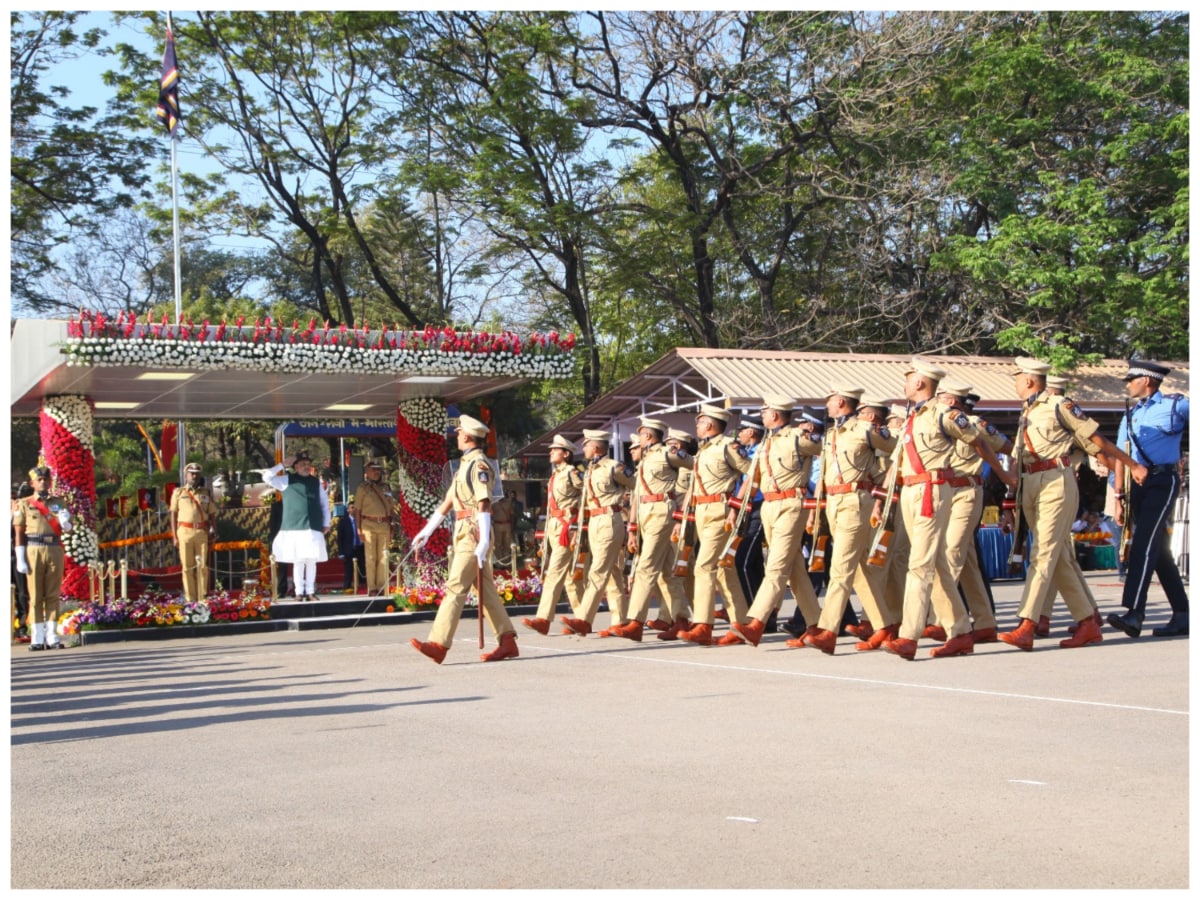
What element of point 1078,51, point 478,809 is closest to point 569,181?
point 1078,51

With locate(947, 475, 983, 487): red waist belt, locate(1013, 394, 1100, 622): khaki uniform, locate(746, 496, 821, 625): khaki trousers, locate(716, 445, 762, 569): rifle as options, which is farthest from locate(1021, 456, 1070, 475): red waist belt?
locate(716, 445, 762, 569): rifle

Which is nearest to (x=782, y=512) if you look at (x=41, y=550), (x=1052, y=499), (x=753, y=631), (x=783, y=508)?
(x=783, y=508)

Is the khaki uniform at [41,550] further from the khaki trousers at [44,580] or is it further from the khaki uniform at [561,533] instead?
the khaki uniform at [561,533]

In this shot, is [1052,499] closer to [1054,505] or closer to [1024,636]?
[1054,505]

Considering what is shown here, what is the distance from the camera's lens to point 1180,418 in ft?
34.8

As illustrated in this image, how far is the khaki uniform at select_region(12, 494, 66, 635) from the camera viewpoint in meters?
14.2

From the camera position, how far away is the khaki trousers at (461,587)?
10.8 metres

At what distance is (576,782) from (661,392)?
Answer: 17794 millimetres

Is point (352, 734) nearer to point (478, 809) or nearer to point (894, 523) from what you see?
point (478, 809)

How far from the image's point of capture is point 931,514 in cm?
1017

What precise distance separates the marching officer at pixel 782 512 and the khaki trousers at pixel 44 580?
7.14 meters

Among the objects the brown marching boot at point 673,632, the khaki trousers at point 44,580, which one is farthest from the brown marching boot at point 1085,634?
the khaki trousers at point 44,580

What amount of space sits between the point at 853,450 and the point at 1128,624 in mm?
2420

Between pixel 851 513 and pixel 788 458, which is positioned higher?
pixel 788 458
